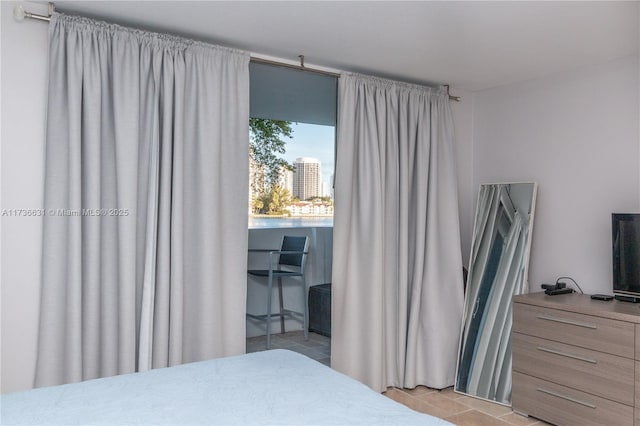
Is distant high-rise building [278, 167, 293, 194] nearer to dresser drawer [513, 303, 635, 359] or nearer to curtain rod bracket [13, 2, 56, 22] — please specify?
dresser drawer [513, 303, 635, 359]

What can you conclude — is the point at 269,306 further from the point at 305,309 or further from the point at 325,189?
the point at 325,189

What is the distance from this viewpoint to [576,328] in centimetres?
314

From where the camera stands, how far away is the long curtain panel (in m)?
3.73

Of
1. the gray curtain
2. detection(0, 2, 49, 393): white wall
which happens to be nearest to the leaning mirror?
the gray curtain

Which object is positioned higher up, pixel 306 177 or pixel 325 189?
pixel 306 177

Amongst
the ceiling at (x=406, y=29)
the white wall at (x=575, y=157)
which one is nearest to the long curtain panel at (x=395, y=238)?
the ceiling at (x=406, y=29)

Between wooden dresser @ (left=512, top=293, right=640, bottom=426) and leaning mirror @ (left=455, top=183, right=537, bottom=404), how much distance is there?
22cm

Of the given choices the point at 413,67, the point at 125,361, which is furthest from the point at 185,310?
the point at 413,67

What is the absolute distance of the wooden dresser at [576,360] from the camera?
114 inches

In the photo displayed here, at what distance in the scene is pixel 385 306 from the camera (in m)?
3.87

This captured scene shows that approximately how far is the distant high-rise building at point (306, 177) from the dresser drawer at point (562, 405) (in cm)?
233

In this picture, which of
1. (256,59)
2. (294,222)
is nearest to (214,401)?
(256,59)

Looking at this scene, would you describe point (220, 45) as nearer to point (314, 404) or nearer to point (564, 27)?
point (564, 27)

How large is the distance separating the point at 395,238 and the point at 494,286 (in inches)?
31.9
